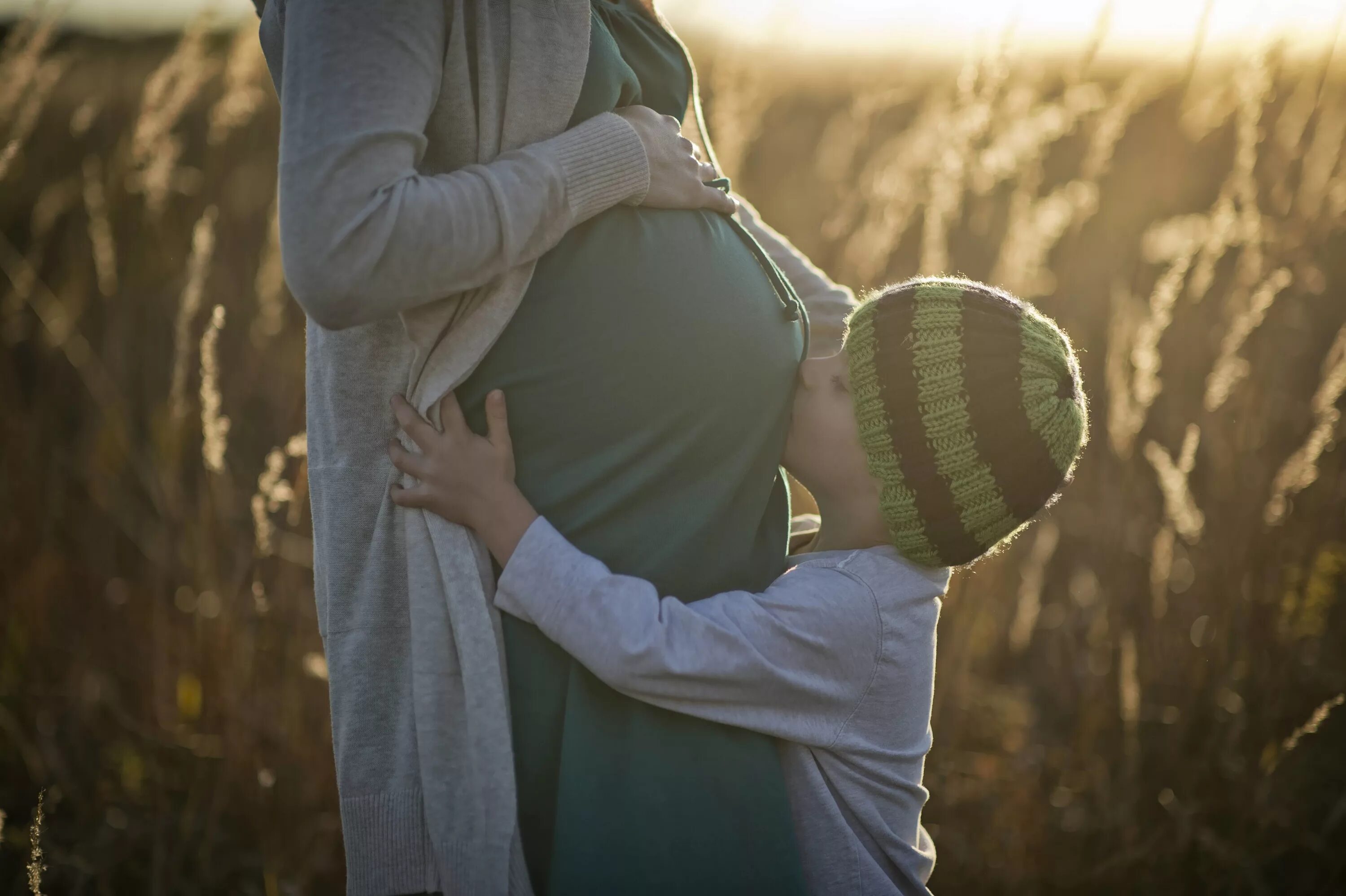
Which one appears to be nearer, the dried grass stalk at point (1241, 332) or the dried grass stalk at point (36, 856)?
the dried grass stalk at point (36, 856)

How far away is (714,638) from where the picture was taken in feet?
3.54

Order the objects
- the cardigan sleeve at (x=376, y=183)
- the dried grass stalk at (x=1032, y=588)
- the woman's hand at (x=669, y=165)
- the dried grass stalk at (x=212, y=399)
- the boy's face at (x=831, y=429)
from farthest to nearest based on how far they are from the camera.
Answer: the dried grass stalk at (x=1032, y=588), the dried grass stalk at (x=212, y=399), the boy's face at (x=831, y=429), the woman's hand at (x=669, y=165), the cardigan sleeve at (x=376, y=183)

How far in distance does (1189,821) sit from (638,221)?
169cm

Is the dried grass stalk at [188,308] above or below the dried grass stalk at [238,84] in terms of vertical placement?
below

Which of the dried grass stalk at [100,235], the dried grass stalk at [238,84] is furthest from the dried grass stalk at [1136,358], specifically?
the dried grass stalk at [100,235]

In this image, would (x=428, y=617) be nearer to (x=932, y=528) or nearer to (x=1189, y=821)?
(x=932, y=528)

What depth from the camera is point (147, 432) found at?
305cm

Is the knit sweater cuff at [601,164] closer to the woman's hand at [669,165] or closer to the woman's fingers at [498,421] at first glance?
the woman's hand at [669,165]

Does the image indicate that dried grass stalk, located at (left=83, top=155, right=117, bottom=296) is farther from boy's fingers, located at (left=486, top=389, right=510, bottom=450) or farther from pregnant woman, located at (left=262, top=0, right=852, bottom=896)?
boy's fingers, located at (left=486, top=389, right=510, bottom=450)

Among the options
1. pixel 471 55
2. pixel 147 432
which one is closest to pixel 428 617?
pixel 471 55

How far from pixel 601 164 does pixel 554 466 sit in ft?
1.16

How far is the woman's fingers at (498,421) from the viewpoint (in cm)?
110

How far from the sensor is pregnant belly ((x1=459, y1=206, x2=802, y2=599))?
43.4 inches

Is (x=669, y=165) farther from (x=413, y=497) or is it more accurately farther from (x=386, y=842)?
(x=386, y=842)
